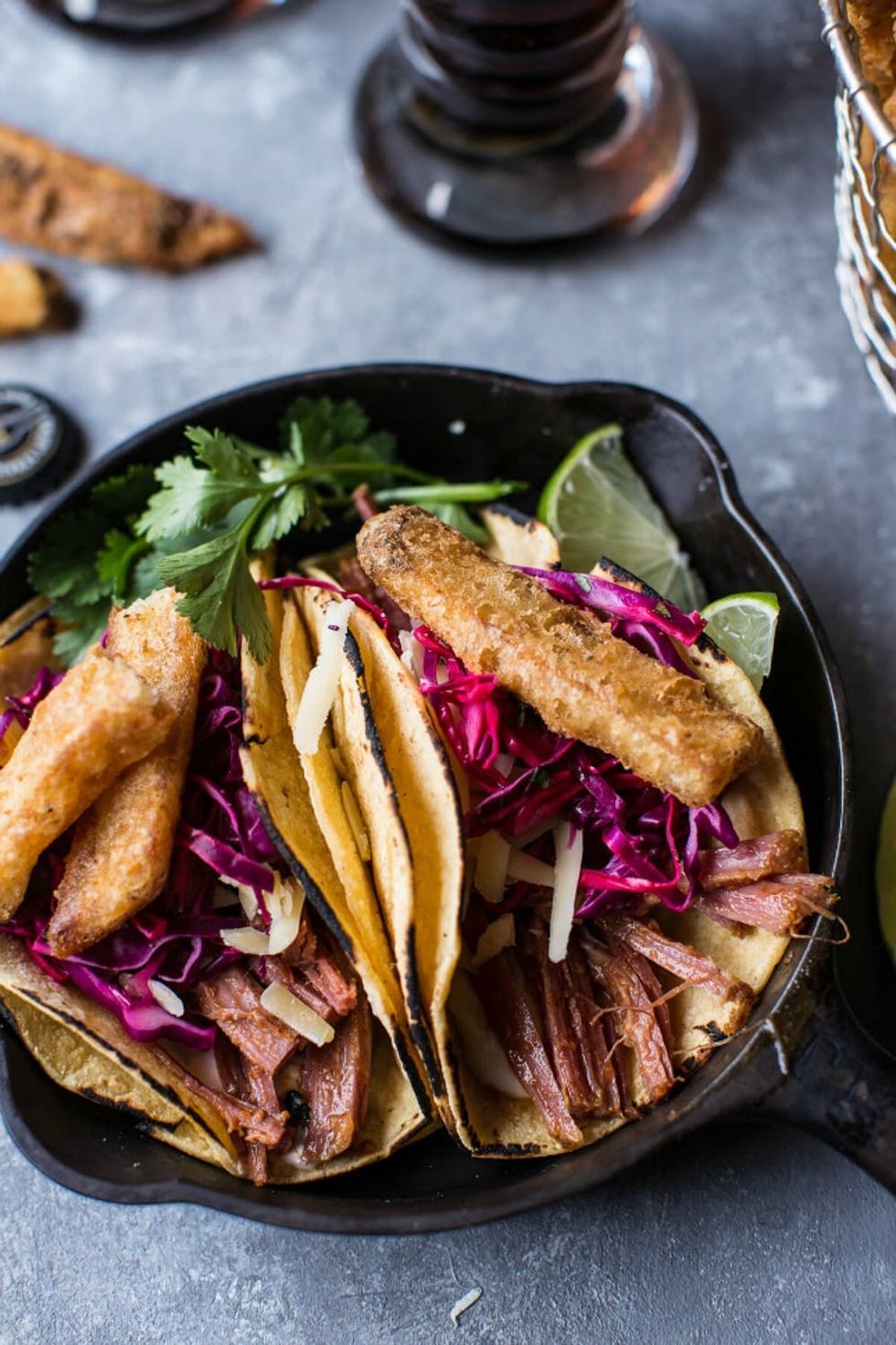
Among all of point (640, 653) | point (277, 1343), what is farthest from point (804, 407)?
point (277, 1343)

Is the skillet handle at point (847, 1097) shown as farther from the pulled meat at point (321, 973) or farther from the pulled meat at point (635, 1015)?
the pulled meat at point (321, 973)

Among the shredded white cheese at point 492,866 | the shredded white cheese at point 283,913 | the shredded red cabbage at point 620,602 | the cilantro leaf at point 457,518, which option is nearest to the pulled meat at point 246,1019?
the shredded white cheese at point 283,913

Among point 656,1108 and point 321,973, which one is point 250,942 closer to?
point 321,973

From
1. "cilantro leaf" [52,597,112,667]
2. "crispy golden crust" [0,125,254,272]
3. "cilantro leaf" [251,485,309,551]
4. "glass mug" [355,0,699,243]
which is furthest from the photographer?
"crispy golden crust" [0,125,254,272]

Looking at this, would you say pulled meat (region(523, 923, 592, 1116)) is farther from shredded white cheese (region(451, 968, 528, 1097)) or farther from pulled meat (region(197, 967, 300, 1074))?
pulled meat (region(197, 967, 300, 1074))

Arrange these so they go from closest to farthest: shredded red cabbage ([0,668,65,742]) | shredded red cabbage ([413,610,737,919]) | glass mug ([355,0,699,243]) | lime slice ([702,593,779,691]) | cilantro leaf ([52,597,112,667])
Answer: shredded red cabbage ([413,610,737,919]) < lime slice ([702,593,779,691]) < shredded red cabbage ([0,668,65,742]) < cilantro leaf ([52,597,112,667]) < glass mug ([355,0,699,243])

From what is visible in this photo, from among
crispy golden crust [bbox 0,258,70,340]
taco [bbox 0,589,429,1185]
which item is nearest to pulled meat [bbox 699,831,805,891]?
taco [bbox 0,589,429,1185]
